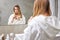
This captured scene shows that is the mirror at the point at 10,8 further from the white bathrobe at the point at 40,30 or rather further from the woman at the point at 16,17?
the white bathrobe at the point at 40,30

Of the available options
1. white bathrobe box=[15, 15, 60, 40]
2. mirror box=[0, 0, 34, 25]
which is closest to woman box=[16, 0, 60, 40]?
white bathrobe box=[15, 15, 60, 40]

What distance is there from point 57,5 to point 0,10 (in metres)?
1.26

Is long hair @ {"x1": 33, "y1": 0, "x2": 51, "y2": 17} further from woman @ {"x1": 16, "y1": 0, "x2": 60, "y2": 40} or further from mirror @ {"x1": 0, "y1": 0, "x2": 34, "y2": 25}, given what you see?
mirror @ {"x1": 0, "y1": 0, "x2": 34, "y2": 25}

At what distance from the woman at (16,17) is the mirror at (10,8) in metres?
0.06

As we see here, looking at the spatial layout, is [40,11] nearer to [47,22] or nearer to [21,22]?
[47,22]

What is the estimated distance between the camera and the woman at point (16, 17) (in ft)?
11.0

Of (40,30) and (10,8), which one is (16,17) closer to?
(10,8)

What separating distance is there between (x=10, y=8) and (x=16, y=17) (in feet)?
0.77

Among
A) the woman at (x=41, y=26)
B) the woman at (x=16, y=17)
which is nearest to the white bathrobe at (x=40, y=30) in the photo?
the woman at (x=41, y=26)

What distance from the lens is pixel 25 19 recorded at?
3.38 metres

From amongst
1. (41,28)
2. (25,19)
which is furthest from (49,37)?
(25,19)

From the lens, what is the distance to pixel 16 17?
3.37m

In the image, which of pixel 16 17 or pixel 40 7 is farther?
pixel 16 17

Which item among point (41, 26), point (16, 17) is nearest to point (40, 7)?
point (41, 26)
